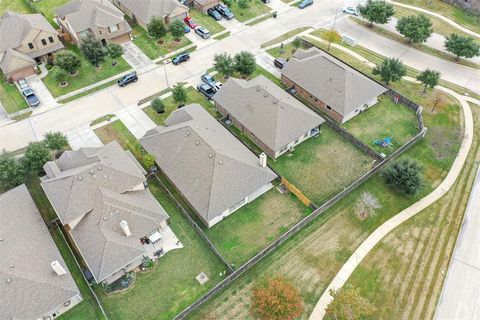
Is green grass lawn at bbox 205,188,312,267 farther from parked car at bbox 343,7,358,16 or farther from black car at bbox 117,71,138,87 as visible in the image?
parked car at bbox 343,7,358,16

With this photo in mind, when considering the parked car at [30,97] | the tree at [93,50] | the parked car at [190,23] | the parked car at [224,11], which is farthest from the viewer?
the parked car at [224,11]

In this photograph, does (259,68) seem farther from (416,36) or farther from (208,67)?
(416,36)

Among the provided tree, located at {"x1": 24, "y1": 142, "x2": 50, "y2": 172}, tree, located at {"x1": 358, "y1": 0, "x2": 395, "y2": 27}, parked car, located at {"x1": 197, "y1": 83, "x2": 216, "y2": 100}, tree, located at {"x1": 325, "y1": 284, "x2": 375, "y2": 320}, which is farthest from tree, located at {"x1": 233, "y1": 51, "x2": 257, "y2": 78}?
tree, located at {"x1": 325, "y1": 284, "x2": 375, "y2": 320}

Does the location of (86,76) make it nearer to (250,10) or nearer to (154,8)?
(154,8)

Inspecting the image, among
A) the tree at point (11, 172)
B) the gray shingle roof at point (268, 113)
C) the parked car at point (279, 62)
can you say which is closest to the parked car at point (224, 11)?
the parked car at point (279, 62)

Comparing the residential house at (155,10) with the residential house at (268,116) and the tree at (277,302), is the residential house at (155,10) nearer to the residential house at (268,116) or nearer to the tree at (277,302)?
the residential house at (268,116)

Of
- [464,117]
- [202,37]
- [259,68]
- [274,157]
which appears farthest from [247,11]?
[464,117]
